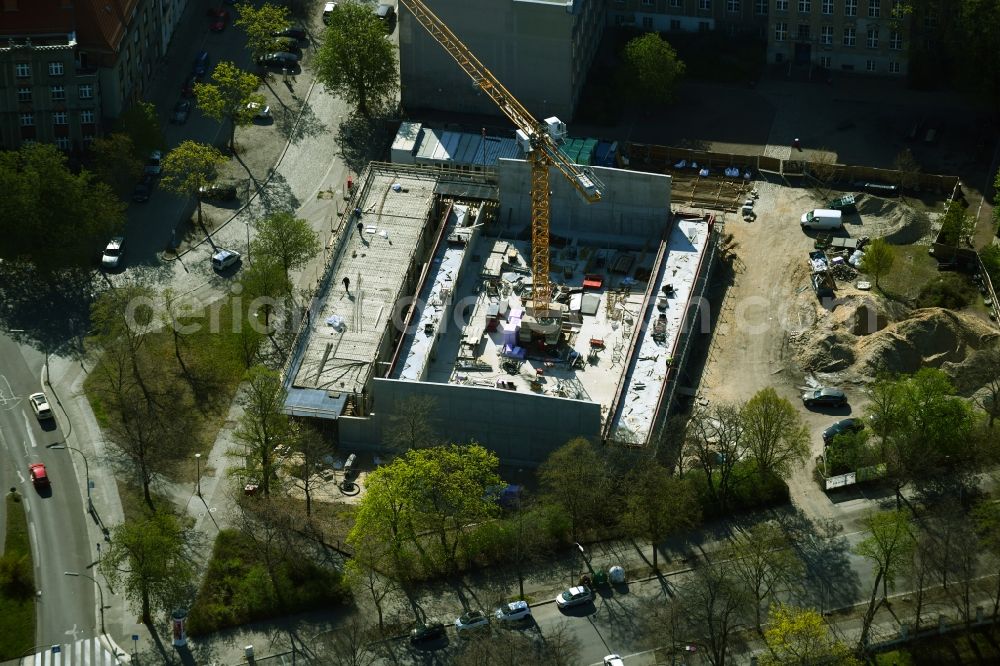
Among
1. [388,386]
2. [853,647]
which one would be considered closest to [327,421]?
[388,386]

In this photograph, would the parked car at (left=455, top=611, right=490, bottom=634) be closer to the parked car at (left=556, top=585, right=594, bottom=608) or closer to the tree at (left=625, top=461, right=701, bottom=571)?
the parked car at (left=556, top=585, right=594, bottom=608)

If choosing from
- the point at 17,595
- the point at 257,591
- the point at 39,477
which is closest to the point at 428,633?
the point at 257,591

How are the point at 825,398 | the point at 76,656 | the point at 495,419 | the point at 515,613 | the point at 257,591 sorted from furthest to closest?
the point at 825,398
the point at 495,419
the point at 257,591
the point at 515,613
the point at 76,656

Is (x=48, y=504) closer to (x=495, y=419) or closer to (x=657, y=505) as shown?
(x=495, y=419)

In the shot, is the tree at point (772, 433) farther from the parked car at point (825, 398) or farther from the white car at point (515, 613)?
the white car at point (515, 613)

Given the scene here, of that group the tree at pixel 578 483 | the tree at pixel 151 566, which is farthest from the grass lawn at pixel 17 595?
the tree at pixel 578 483

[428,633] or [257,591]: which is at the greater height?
[428,633]
